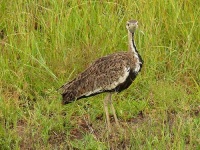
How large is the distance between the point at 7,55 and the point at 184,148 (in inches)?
105

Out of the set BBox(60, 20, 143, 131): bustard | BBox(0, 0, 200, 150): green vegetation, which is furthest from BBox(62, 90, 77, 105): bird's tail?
BBox(0, 0, 200, 150): green vegetation

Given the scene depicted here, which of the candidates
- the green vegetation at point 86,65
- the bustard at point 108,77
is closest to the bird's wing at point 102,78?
the bustard at point 108,77

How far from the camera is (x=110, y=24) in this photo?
7.49 m

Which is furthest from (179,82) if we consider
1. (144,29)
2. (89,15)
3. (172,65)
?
(89,15)

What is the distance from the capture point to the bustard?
621 cm

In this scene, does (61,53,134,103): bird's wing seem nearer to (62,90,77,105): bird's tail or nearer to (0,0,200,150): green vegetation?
(62,90,77,105): bird's tail

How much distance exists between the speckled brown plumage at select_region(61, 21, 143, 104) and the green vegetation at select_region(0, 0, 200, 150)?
10.6 inches

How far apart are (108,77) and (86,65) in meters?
0.93

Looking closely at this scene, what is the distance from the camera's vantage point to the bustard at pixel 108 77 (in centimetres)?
621

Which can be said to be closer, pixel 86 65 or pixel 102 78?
pixel 102 78

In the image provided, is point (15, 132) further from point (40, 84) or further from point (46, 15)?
point (46, 15)

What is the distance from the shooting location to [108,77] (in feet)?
20.6

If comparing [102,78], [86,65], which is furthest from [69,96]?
[86,65]

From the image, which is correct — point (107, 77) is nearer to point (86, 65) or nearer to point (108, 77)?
point (108, 77)
